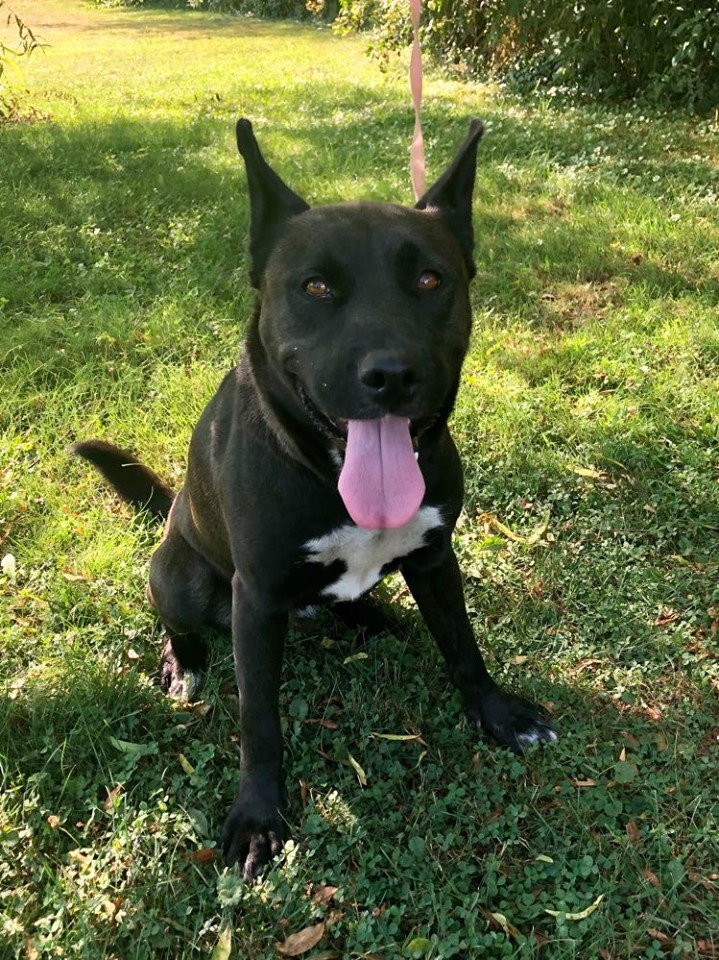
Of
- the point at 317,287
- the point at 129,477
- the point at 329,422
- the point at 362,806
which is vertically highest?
the point at 317,287

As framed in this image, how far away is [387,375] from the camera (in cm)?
173

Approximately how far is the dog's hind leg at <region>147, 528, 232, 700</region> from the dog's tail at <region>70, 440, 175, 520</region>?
1.65ft

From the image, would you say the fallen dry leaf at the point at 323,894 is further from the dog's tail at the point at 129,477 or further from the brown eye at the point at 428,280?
the dog's tail at the point at 129,477

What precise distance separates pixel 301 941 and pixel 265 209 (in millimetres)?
1876

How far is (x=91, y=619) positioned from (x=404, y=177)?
4.76 meters

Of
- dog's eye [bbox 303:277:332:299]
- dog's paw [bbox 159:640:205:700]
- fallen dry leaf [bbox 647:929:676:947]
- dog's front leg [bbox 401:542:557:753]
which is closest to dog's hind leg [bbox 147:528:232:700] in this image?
dog's paw [bbox 159:640:205:700]

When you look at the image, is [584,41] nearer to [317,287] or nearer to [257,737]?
[317,287]

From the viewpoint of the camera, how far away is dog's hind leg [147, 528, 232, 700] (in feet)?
8.45

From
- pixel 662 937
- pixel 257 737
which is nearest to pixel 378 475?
pixel 257 737

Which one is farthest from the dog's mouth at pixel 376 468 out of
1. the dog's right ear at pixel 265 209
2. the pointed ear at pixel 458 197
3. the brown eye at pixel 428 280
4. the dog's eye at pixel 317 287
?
the pointed ear at pixel 458 197

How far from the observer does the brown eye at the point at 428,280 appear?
79.1 inches

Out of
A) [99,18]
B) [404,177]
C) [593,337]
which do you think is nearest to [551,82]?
[404,177]

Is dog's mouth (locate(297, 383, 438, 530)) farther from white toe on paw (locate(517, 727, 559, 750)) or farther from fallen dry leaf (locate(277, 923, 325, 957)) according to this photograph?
fallen dry leaf (locate(277, 923, 325, 957))

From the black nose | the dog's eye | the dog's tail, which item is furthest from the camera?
the dog's tail
